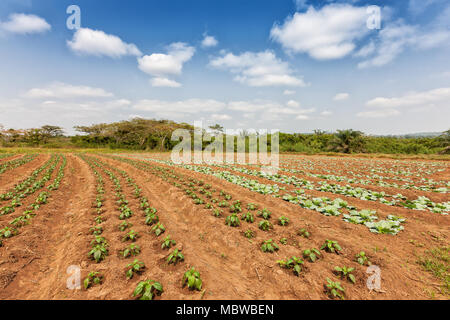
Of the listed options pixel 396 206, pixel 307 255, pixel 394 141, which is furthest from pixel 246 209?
pixel 394 141

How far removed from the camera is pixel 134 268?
324cm

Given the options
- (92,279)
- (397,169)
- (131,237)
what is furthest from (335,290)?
(397,169)

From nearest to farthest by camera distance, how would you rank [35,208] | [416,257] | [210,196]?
[416,257] < [35,208] < [210,196]

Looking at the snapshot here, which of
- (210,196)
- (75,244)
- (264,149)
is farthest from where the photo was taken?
(264,149)

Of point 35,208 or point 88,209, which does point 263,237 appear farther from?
point 35,208

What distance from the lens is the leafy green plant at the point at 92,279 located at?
2.95m

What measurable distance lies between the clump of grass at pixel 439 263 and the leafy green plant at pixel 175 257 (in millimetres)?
4302

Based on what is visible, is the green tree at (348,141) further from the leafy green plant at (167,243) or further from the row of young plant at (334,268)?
the leafy green plant at (167,243)

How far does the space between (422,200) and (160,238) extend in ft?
28.4

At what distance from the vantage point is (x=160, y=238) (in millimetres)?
4527

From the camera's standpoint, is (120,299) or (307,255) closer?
(120,299)

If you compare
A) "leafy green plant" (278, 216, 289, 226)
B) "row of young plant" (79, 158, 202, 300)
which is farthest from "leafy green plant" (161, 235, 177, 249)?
"leafy green plant" (278, 216, 289, 226)

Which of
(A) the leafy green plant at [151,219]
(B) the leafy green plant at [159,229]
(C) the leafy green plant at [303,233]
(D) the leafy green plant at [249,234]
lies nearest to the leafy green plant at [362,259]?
(C) the leafy green plant at [303,233]
